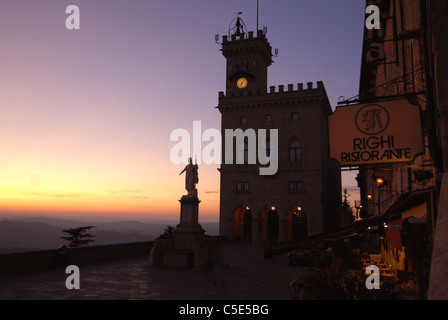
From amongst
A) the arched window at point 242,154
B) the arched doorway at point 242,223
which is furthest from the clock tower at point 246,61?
the arched doorway at point 242,223

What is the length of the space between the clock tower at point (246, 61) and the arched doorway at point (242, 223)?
16313mm

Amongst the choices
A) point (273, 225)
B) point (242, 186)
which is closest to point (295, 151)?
point (242, 186)

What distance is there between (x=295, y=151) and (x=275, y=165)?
3.06m

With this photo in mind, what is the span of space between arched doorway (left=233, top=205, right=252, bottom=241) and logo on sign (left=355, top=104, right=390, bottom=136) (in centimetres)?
3681

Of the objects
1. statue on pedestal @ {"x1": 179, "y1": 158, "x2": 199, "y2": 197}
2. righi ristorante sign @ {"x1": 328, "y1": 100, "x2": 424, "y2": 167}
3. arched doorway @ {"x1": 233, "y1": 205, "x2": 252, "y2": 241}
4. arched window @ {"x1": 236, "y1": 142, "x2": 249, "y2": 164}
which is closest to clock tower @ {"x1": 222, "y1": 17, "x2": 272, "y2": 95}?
arched window @ {"x1": 236, "y1": 142, "x2": 249, "y2": 164}

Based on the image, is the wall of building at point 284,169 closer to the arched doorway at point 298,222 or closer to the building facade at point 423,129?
the arched doorway at point 298,222

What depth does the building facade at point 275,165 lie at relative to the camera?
41656 millimetres

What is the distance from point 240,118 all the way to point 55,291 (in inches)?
1425

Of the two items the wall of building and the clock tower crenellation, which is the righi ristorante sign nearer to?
→ the wall of building

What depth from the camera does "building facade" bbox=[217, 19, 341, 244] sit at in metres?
41.7

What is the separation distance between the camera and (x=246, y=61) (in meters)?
49.7
